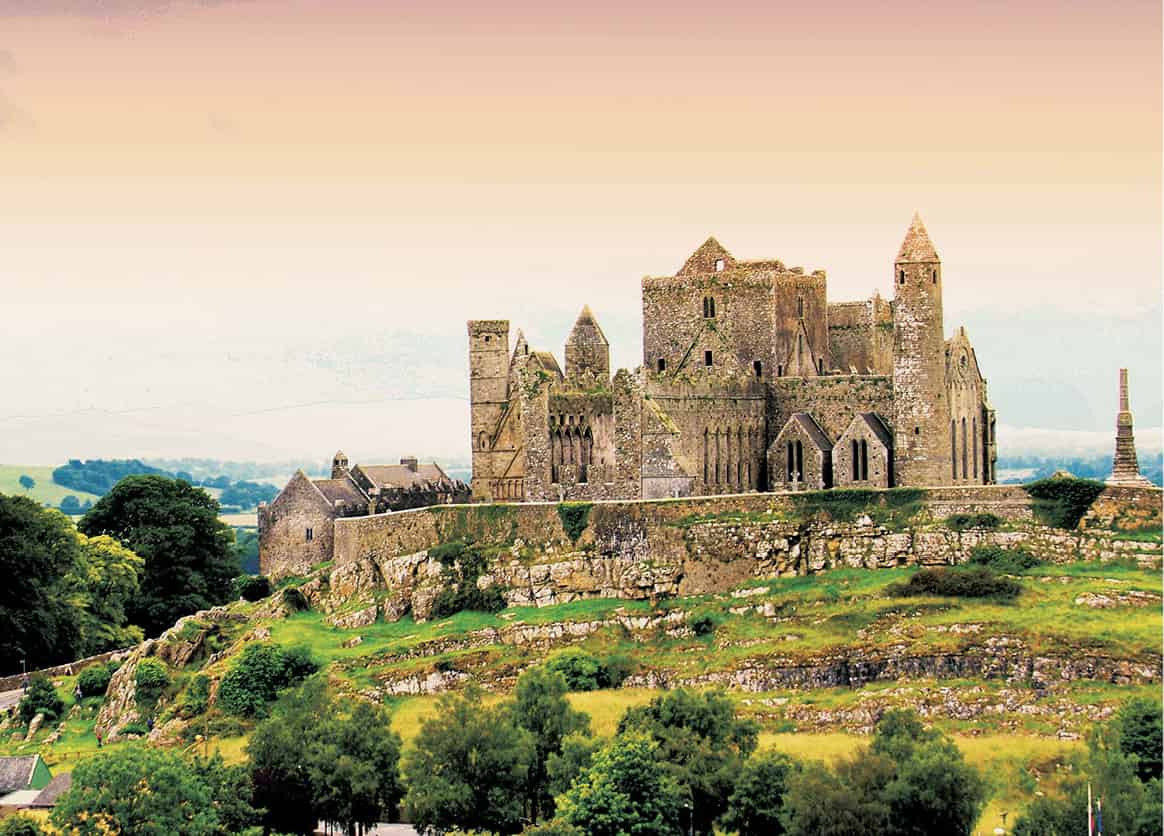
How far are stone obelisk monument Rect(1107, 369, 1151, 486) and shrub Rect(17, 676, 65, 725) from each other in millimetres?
40843

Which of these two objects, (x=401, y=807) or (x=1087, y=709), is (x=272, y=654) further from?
(x=1087, y=709)

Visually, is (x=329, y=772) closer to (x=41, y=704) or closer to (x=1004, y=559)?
(x=41, y=704)

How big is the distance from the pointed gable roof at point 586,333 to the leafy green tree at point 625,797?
31.8 meters

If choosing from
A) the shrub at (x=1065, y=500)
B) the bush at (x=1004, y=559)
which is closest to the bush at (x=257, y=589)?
the bush at (x=1004, y=559)

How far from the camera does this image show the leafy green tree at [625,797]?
63.6 meters

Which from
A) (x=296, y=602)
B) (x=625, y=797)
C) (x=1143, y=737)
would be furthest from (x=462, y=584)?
(x=1143, y=737)

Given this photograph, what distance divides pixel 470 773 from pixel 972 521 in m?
21.7

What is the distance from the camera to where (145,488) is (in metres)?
115

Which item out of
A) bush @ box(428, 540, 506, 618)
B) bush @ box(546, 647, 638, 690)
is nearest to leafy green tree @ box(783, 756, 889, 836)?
bush @ box(546, 647, 638, 690)

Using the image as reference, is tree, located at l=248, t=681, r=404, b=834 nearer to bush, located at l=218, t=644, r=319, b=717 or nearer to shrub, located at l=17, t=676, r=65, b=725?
bush, located at l=218, t=644, r=319, b=717

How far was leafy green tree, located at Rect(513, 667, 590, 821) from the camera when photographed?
68500 millimetres

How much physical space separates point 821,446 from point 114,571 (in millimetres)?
35045

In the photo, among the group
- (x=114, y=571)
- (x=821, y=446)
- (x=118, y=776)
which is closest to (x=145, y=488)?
(x=114, y=571)

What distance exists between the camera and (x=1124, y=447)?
278ft
